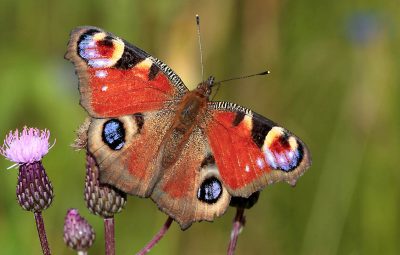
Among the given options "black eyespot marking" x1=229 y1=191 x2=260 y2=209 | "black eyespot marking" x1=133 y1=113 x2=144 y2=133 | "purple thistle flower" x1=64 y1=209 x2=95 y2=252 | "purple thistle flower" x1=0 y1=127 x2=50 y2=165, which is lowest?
"purple thistle flower" x1=64 y1=209 x2=95 y2=252

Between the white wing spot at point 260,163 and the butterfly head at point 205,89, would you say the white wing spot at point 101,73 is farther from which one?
the white wing spot at point 260,163

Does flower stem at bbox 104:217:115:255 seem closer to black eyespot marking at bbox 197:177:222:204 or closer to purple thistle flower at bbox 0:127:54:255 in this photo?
purple thistle flower at bbox 0:127:54:255

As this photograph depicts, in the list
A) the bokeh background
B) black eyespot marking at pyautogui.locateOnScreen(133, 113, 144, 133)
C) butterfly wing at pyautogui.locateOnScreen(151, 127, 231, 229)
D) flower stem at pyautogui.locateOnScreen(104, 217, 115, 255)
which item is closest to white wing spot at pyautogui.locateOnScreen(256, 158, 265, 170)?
butterfly wing at pyautogui.locateOnScreen(151, 127, 231, 229)

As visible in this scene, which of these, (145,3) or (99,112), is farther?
(145,3)

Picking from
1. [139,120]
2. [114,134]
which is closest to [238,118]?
[139,120]

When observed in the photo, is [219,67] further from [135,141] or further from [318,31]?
[135,141]

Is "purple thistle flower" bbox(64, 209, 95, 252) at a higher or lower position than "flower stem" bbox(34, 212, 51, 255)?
lower

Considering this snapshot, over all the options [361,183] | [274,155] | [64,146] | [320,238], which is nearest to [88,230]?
[274,155]
